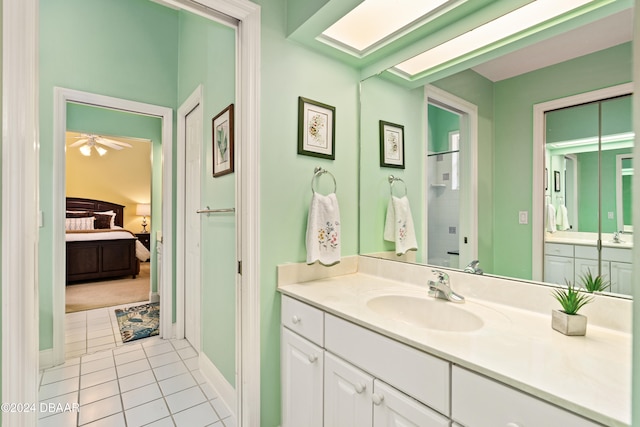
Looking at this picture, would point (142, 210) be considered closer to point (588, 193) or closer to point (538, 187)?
point (538, 187)

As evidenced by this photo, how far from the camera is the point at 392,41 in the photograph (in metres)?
1.57

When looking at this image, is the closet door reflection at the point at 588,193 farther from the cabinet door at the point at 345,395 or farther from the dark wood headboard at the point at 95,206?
the dark wood headboard at the point at 95,206

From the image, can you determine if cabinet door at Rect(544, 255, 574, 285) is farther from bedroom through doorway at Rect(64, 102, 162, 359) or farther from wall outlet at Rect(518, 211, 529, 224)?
bedroom through doorway at Rect(64, 102, 162, 359)

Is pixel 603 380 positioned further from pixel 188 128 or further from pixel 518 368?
pixel 188 128

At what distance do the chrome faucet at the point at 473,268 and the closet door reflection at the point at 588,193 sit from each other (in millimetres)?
243

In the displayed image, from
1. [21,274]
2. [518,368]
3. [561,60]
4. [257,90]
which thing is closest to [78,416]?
[21,274]

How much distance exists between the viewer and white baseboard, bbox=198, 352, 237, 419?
1.82 m

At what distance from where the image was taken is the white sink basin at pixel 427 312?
1182 millimetres

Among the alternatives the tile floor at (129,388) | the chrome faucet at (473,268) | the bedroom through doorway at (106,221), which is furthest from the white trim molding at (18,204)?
the bedroom through doorway at (106,221)

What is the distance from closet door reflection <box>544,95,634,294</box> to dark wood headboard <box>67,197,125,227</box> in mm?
7757

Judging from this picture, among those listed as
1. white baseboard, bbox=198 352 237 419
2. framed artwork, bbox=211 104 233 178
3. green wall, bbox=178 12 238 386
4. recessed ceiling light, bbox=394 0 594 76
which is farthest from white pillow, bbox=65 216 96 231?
recessed ceiling light, bbox=394 0 594 76

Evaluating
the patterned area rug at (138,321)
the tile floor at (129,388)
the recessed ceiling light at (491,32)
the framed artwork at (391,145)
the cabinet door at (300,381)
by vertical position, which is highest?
the recessed ceiling light at (491,32)

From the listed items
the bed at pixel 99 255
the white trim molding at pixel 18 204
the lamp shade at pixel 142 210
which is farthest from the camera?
the lamp shade at pixel 142 210

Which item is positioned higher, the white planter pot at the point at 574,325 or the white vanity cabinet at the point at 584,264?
the white vanity cabinet at the point at 584,264
